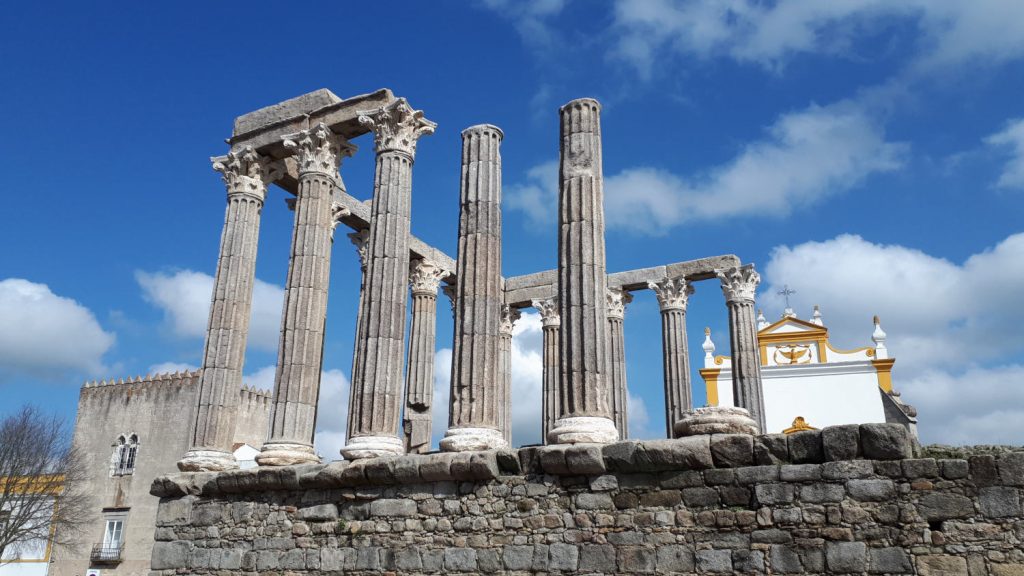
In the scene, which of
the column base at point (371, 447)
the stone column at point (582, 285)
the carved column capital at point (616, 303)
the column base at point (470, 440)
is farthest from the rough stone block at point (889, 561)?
the carved column capital at point (616, 303)

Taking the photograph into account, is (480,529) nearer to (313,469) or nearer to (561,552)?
(561,552)

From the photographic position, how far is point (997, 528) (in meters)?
7.84

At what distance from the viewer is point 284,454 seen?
13.1 m

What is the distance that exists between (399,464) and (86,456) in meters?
25.5

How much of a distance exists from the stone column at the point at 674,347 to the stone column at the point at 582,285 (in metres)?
8.59

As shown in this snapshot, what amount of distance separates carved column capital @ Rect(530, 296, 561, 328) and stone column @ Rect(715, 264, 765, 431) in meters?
4.69

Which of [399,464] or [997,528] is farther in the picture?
[399,464]

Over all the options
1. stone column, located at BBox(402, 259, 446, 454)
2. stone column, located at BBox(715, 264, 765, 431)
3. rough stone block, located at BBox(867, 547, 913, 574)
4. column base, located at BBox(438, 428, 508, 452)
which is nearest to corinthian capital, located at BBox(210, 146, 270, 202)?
stone column, located at BBox(402, 259, 446, 454)

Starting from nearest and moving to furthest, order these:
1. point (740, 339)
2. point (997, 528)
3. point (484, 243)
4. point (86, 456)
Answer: point (997, 528) → point (484, 243) → point (740, 339) → point (86, 456)

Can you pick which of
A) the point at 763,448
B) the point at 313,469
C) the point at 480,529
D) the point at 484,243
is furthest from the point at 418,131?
the point at 763,448

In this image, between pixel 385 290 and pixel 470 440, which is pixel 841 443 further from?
pixel 385 290

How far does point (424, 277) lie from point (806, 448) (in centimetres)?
1357

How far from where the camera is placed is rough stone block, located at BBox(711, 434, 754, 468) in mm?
9086

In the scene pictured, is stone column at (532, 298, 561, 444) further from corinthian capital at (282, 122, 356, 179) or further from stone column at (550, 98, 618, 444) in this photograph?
A: stone column at (550, 98, 618, 444)
